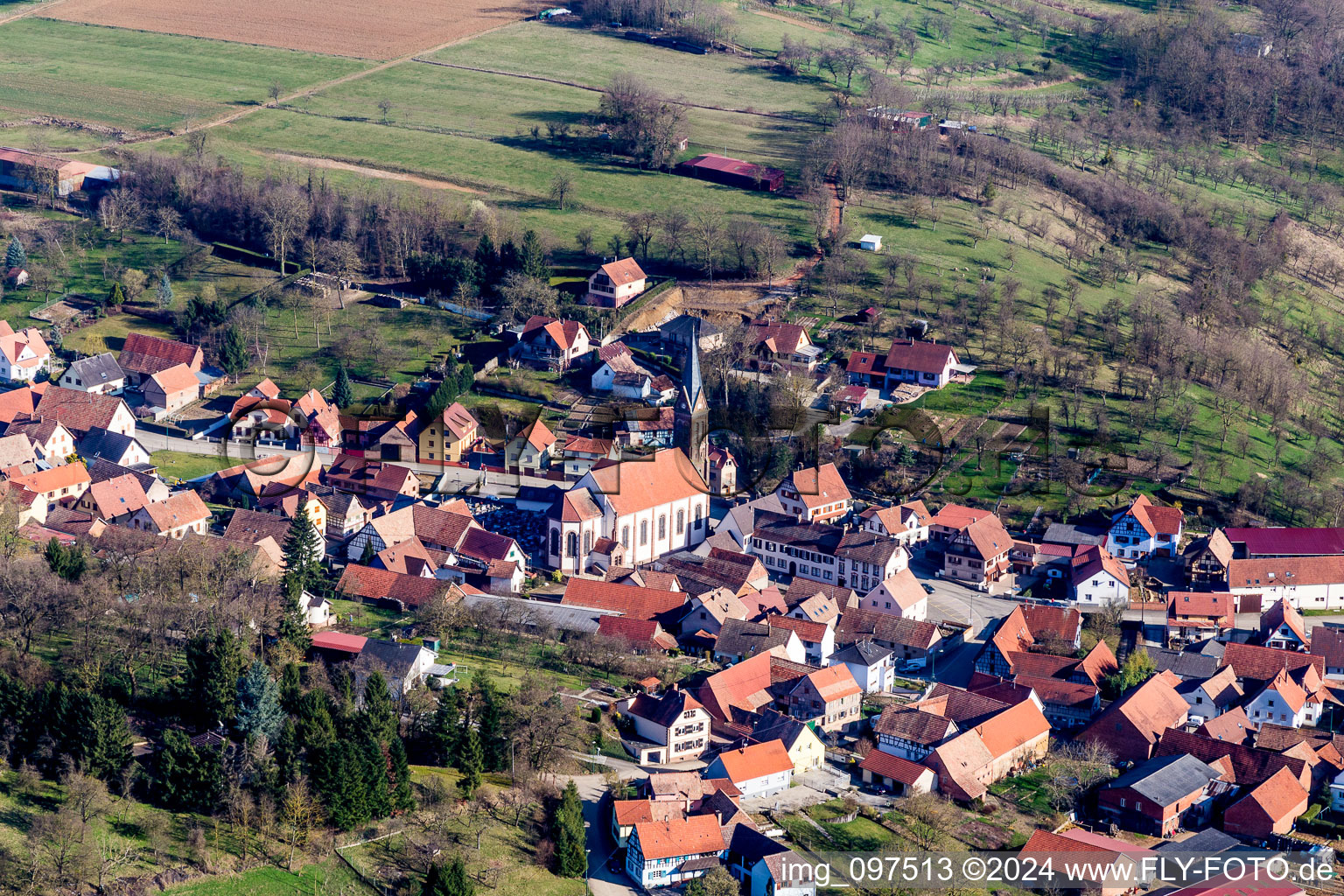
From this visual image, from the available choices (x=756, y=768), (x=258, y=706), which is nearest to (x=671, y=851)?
(x=756, y=768)

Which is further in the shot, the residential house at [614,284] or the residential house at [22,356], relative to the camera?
the residential house at [614,284]

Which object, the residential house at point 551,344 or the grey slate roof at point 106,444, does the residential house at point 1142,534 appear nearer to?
the residential house at point 551,344

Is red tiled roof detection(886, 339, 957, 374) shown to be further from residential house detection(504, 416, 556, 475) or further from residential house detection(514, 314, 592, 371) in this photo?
residential house detection(504, 416, 556, 475)

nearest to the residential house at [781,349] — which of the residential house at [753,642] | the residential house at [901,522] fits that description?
the residential house at [901,522]

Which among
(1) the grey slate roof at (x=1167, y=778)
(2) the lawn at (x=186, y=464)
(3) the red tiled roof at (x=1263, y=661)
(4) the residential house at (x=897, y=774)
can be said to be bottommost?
(4) the residential house at (x=897, y=774)

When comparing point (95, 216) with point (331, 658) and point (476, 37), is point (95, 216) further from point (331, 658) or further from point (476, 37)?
point (331, 658)

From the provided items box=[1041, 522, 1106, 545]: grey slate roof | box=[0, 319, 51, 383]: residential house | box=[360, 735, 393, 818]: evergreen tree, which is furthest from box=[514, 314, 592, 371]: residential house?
box=[360, 735, 393, 818]: evergreen tree

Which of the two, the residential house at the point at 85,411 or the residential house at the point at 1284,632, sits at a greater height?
the residential house at the point at 85,411
